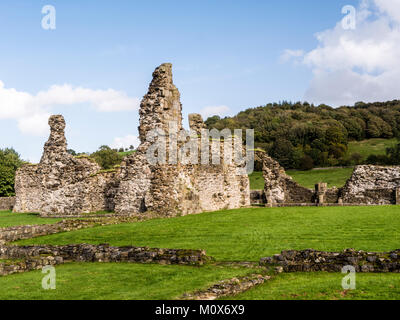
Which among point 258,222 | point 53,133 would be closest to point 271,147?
point 53,133

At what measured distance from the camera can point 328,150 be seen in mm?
69938

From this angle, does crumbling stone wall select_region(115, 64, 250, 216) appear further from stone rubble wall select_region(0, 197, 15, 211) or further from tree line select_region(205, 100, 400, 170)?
tree line select_region(205, 100, 400, 170)

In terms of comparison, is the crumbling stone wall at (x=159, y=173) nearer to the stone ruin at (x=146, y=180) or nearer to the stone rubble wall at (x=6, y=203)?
the stone ruin at (x=146, y=180)

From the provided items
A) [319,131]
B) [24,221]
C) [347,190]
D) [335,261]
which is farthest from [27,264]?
[319,131]

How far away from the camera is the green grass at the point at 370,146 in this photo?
71.1 m

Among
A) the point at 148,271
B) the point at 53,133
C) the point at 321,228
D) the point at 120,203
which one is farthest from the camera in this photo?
the point at 53,133

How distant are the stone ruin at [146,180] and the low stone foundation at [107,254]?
8.05m

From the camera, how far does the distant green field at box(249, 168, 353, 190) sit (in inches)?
2094

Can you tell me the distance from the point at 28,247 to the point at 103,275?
5.01 m

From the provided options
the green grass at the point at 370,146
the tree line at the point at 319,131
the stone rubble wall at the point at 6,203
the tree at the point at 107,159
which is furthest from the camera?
the tree at the point at 107,159

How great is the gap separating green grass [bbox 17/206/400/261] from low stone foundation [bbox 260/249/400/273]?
1275mm

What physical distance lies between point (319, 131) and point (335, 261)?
68.2m

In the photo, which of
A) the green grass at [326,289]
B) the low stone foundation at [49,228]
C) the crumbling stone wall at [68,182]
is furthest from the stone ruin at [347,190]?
the green grass at [326,289]

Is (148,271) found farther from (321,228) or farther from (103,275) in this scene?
(321,228)
